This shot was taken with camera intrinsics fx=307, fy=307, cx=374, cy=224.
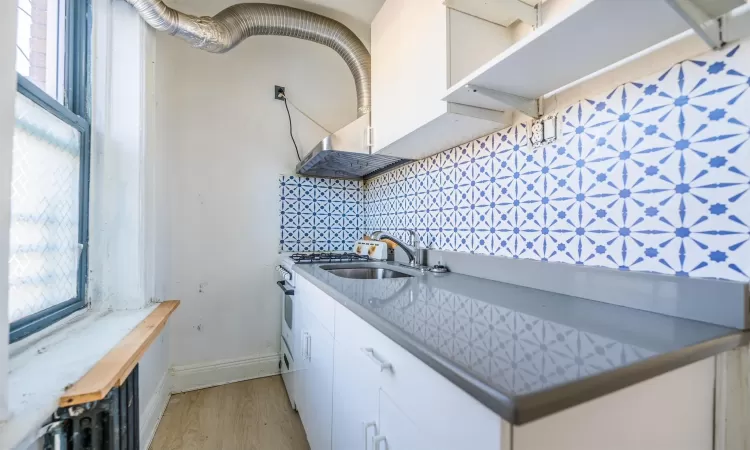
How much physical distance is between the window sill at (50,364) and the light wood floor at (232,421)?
740 millimetres

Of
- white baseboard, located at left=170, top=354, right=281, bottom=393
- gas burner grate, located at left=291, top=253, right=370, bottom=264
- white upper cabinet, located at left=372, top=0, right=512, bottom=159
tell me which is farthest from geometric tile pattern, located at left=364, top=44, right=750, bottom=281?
white baseboard, located at left=170, top=354, right=281, bottom=393

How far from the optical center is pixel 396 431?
2.12 feet

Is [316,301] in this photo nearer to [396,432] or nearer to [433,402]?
[396,432]

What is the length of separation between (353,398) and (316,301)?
463 mm

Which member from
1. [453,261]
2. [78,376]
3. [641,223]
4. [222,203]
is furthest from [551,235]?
[222,203]

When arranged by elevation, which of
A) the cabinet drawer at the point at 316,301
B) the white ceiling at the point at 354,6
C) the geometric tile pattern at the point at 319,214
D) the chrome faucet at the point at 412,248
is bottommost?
the cabinet drawer at the point at 316,301

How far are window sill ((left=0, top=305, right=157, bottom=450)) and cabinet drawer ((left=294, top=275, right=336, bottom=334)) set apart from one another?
A: 649 millimetres

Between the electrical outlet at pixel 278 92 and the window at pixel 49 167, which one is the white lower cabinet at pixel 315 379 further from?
the electrical outlet at pixel 278 92

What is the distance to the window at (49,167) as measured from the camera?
89 centimetres

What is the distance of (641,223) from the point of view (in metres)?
0.82

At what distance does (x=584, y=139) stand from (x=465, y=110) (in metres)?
0.38

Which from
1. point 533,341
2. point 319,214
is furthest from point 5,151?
point 319,214

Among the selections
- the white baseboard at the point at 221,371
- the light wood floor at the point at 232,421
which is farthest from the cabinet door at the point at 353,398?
the white baseboard at the point at 221,371

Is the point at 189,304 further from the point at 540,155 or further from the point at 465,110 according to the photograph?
the point at 540,155
